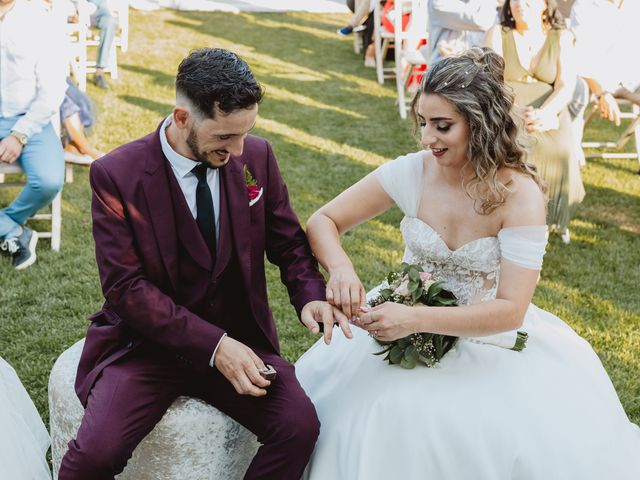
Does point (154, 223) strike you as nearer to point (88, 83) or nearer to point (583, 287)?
point (583, 287)

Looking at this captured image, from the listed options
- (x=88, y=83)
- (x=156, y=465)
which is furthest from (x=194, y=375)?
(x=88, y=83)

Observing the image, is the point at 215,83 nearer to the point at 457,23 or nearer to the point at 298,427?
the point at 298,427

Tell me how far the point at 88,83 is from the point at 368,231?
4738mm

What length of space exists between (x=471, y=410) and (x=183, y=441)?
0.94m

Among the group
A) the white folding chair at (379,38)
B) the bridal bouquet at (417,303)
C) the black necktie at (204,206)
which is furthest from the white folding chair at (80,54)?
the bridal bouquet at (417,303)

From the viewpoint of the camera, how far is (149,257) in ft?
8.75

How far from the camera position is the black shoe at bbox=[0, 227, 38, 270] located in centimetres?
496

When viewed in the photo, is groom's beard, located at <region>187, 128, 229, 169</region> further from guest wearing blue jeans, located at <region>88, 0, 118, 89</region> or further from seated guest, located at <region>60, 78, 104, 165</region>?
guest wearing blue jeans, located at <region>88, 0, 118, 89</region>

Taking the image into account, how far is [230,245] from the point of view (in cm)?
275

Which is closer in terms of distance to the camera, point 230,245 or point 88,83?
point 230,245

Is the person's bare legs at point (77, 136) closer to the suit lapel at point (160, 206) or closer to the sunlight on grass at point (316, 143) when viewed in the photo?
the sunlight on grass at point (316, 143)

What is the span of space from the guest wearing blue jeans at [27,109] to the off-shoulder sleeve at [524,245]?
10.4 ft

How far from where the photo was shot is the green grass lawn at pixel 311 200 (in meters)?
4.27

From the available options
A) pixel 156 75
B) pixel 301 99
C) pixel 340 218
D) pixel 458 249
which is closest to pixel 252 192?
pixel 340 218
